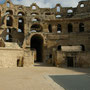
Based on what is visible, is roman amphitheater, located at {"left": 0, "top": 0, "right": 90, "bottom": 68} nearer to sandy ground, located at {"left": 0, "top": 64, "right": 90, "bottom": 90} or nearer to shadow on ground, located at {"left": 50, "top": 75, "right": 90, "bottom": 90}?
sandy ground, located at {"left": 0, "top": 64, "right": 90, "bottom": 90}

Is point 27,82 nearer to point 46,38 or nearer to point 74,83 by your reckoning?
point 74,83

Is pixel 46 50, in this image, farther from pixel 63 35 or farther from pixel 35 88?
pixel 35 88

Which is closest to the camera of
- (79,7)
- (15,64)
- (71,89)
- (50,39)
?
(71,89)

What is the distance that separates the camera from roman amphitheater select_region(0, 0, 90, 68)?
20062 mm

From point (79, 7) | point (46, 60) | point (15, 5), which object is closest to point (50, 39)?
point (46, 60)

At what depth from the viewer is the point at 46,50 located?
94.7ft

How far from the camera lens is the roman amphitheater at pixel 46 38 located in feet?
65.8

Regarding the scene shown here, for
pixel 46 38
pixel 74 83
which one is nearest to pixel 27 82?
pixel 74 83

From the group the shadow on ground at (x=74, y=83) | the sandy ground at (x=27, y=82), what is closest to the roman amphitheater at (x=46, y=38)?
the sandy ground at (x=27, y=82)

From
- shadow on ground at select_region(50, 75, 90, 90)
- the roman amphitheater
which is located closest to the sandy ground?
shadow on ground at select_region(50, 75, 90, 90)

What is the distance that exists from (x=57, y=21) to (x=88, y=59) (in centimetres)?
1525

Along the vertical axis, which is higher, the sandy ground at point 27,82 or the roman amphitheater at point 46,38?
the roman amphitheater at point 46,38

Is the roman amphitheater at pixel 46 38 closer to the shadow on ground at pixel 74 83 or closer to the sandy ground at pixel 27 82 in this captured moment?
the sandy ground at pixel 27 82

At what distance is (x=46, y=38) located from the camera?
29562 mm
